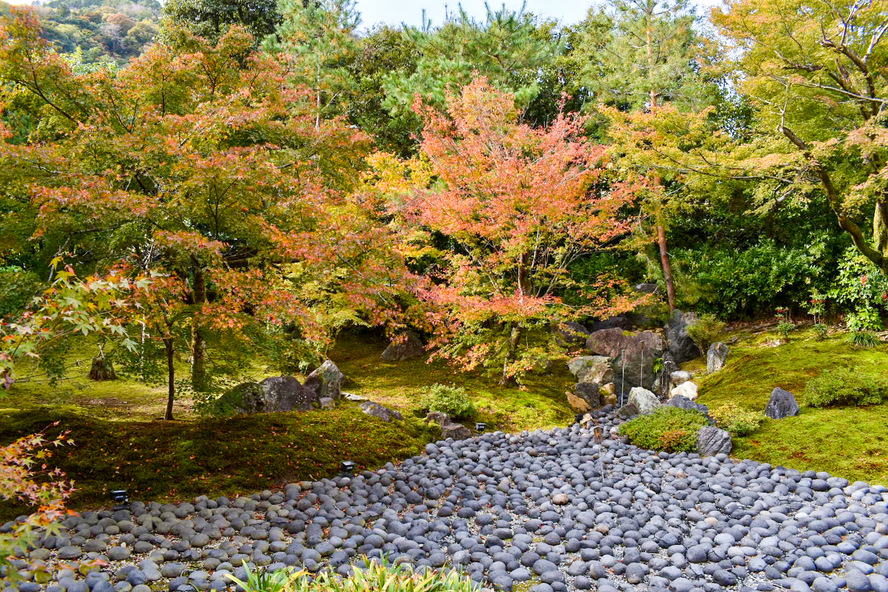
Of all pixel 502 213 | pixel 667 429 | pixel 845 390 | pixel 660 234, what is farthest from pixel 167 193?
pixel 660 234

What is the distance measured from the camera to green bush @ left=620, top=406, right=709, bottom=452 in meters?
6.14

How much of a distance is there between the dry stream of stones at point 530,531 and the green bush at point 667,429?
0.55 m

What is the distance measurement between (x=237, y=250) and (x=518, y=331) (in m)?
4.53

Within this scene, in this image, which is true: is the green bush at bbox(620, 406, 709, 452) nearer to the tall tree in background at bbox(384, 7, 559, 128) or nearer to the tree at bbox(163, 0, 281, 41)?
the tall tree in background at bbox(384, 7, 559, 128)

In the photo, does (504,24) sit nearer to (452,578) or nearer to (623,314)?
(623,314)

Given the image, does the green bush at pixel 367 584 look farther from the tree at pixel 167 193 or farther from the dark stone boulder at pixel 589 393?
the dark stone boulder at pixel 589 393

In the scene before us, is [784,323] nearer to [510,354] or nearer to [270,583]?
[510,354]

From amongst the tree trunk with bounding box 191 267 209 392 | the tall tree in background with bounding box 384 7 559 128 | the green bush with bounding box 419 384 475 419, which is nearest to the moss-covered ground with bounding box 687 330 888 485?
the green bush with bounding box 419 384 475 419

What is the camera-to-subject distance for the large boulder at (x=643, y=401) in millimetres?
7574

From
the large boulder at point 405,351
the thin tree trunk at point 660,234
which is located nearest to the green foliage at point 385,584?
the large boulder at point 405,351

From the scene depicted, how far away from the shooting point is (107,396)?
745cm

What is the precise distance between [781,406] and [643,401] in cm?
176

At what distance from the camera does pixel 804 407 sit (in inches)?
258

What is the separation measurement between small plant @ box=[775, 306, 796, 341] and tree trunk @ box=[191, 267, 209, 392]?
935 cm
